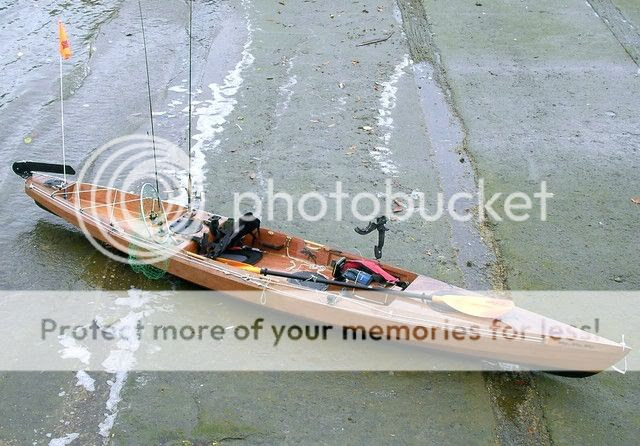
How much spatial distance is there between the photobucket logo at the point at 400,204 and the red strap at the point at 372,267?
76.6 inches

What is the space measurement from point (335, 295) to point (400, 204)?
9.91 feet

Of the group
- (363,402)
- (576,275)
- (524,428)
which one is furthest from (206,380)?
(576,275)

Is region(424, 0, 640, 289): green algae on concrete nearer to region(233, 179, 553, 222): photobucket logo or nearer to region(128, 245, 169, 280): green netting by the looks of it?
region(233, 179, 553, 222): photobucket logo

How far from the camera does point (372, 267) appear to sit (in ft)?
24.5

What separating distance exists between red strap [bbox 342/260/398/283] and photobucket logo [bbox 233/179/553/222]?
6.38 feet

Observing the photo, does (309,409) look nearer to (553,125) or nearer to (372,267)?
(372,267)

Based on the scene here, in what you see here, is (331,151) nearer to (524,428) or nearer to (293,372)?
(293,372)

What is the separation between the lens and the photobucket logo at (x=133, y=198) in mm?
7988

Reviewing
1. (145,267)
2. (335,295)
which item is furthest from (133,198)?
(335,295)

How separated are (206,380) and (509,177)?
19.0 ft

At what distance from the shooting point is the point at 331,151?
1088cm

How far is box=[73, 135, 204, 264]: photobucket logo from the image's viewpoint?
26.2ft

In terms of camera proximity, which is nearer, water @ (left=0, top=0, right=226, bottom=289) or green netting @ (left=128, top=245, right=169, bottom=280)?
green netting @ (left=128, top=245, right=169, bottom=280)

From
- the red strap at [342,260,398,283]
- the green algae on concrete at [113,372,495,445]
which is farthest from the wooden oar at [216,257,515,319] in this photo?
the green algae on concrete at [113,372,495,445]
